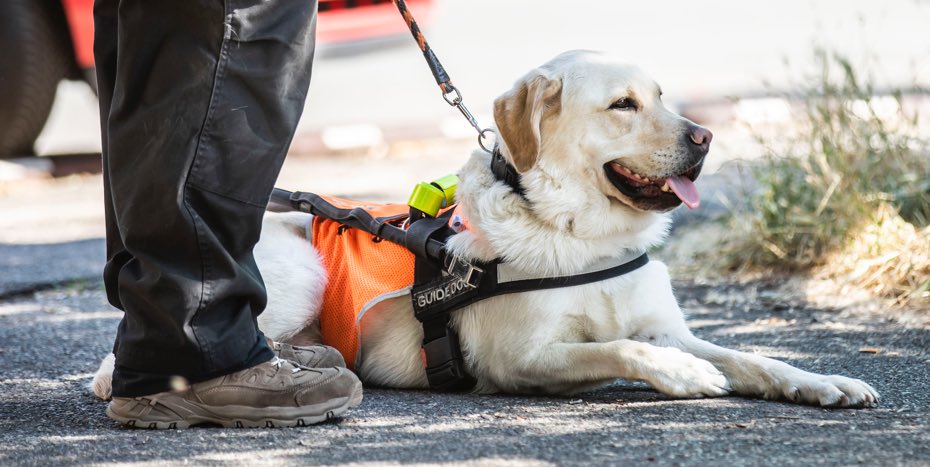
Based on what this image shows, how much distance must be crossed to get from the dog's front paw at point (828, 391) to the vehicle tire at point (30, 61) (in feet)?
18.6

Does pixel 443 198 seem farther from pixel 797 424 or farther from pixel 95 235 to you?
pixel 95 235

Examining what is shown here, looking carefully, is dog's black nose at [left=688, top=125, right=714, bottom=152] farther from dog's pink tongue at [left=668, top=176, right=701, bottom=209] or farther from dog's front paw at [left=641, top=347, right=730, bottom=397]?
dog's front paw at [left=641, top=347, right=730, bottom=397]

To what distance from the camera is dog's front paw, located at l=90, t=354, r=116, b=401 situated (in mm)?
3260

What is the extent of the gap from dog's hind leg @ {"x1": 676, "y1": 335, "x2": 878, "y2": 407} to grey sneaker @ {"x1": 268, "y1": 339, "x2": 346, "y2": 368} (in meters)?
1.08

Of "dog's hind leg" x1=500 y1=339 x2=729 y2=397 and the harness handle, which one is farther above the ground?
the harness handle

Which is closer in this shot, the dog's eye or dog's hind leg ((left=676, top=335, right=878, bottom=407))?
dog's hind leg ((left=676, top=335, right=878, bottom=407))

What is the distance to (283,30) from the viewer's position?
2711 millimetres

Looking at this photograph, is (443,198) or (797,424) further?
(443,198)

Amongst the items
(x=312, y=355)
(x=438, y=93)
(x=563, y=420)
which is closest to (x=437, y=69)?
(x=312, y=355)

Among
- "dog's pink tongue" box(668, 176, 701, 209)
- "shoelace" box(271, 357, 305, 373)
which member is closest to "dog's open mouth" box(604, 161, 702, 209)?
"dog's pink tongue" box(668, 176, 701, 209)

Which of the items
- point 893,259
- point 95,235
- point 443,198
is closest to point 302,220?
point 443,198

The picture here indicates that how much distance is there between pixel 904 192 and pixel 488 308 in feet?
7.30

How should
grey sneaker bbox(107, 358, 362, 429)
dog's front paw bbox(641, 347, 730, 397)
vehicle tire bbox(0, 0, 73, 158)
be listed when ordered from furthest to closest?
vehicle tire bbox(0, 0, 73, 158)
dog's front paw bbox(641, 347, 730, 397)
grey sneaker bbox(107, 358, 362, 429)

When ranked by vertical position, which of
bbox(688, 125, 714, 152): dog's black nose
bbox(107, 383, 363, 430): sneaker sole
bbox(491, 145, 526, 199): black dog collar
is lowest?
bbox(107, 383, 363, 430): sneaker sole
